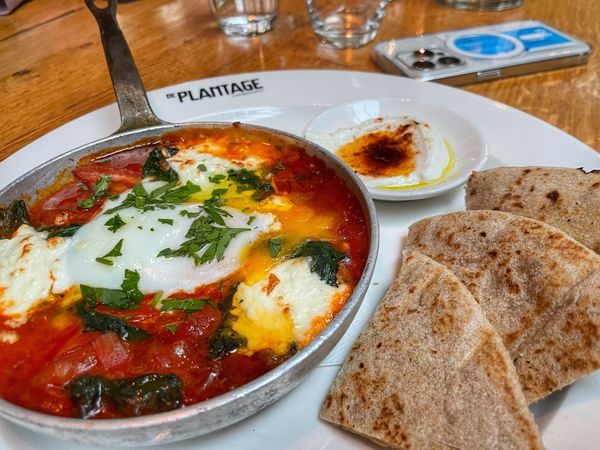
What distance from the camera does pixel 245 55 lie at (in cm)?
476

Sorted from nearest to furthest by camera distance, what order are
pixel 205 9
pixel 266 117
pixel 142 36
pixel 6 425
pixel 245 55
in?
pixel 6 425 → pixel 266 117 → pixel 245 55 → pixel 142 36 → pixel 205 9

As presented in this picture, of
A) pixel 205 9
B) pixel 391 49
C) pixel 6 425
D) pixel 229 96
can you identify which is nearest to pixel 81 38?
pixel 205 9

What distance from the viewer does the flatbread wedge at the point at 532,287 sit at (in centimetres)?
181

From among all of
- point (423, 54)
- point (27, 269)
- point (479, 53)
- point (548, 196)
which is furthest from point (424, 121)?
point (27, 269)

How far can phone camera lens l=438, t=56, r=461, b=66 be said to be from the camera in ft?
13.5

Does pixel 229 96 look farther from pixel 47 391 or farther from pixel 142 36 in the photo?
pixel 47 391

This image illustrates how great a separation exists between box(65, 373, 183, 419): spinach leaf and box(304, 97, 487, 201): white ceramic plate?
154 centimetres

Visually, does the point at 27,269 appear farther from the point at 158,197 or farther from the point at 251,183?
the point at 251,183

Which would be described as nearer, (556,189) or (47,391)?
(47,391)

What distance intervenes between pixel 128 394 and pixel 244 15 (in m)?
4.31

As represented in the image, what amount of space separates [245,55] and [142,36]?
1156 millimetres

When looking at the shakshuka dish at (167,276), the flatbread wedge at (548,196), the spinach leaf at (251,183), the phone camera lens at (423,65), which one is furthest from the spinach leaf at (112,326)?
the phone camera lens at (423,65)

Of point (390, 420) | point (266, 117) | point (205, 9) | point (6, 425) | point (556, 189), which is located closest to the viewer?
point (390, 420)

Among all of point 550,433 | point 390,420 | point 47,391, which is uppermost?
point 47,391
